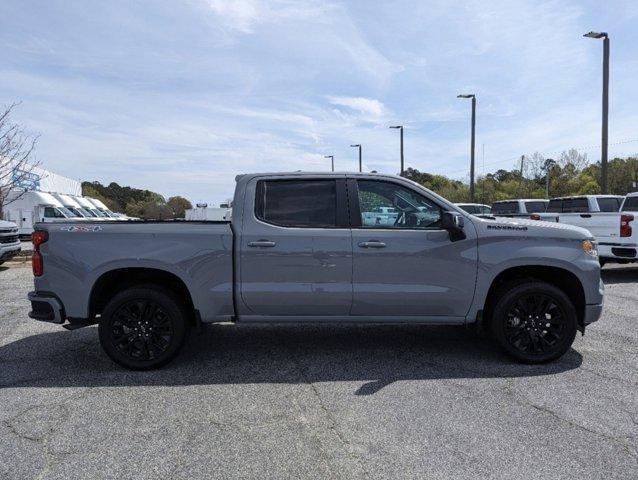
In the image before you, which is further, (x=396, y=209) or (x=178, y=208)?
(x=178, y=208)

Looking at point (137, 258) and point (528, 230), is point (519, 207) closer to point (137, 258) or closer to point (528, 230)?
point (528, 230)

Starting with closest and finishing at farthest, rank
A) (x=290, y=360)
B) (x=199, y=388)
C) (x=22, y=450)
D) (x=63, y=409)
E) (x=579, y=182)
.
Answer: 1. (x=22, y=450)
2. (x=63, y=409)
3. (x=199, y=388)
4. (x=290, y=360)
5. (x=579, y=182)

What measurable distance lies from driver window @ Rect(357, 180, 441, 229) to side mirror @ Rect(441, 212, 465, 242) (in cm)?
16

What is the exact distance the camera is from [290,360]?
16.8ft

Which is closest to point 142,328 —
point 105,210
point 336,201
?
point 336,201

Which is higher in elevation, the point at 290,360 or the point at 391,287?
the point at 391,287

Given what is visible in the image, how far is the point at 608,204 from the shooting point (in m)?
14.0

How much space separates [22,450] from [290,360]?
2.48 meters

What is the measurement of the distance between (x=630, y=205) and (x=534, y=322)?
9418 millimetres

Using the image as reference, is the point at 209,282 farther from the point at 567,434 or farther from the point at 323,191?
the point at 567,434

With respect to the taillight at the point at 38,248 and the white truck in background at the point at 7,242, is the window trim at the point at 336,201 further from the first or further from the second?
the white truck in background at the point at 7,242

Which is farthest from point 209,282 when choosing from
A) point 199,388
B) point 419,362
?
point 419,362

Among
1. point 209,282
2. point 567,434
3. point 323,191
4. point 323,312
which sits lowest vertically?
point 567,434

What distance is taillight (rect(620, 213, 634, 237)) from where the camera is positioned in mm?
10109
